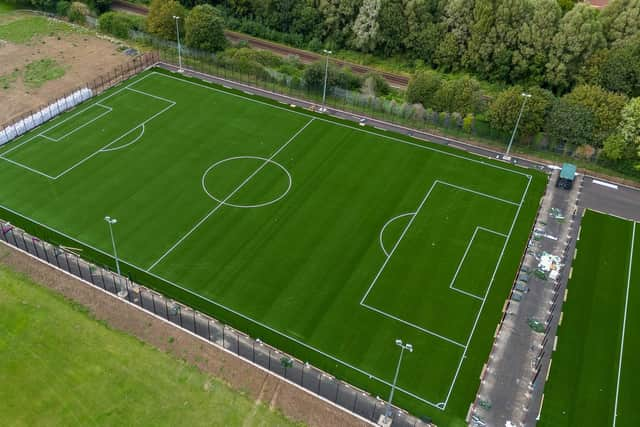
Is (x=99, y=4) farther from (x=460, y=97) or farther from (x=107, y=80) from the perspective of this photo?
(x=460, y=97)

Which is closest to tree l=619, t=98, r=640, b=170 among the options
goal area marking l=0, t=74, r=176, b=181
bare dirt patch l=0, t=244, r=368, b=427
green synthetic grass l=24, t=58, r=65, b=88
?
bare dirt patch l=0, t=244, r=368, b=427

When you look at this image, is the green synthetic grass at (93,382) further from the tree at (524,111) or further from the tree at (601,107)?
the tree at (601,107)

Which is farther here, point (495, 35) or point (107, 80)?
point (495, 35)

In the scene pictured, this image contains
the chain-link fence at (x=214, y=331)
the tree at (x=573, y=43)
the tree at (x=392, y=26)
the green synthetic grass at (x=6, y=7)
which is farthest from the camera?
the green synthetic grass at (x=6, y=7)

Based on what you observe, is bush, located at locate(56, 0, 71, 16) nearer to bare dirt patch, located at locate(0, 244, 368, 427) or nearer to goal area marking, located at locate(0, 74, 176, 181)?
goal area marking, located at locate(0, 74, 176, 181)

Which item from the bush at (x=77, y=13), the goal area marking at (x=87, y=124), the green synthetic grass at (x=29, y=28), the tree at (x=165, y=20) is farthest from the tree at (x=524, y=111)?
the green synthetic grass at (x=29, y=28)

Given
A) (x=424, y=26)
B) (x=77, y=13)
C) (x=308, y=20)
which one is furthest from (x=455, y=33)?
(x=77, y=13)

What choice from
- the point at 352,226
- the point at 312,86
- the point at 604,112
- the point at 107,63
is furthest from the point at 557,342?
the point at 107,63
